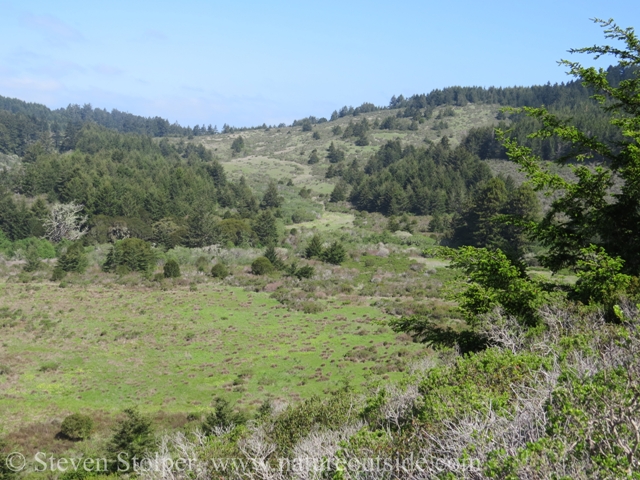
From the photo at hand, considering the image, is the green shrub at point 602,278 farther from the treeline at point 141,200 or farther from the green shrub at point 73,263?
the treeline at point 141,200

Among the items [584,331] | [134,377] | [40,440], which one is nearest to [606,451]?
[584,331]

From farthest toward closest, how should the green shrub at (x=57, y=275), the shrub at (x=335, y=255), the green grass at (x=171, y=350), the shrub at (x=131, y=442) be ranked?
the shrub at (x=335, y=255) < the green shrub at (x=57, y=275) < the green grass at (x=171, y=350) < the shrub at (x=131, y=442)

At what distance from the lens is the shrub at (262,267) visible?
41.8m

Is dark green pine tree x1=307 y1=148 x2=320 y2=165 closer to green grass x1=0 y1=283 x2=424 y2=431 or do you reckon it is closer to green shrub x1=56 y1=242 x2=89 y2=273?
green shrub x1=56 y1=242 x2=89 y2=273

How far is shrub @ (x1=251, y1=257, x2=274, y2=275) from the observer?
4175 centimetres

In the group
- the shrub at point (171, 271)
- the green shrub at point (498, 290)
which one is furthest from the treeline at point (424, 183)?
the green shrub at point (498, 290)

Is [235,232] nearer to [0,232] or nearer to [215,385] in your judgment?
[0,232]

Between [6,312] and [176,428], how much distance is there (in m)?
20.4

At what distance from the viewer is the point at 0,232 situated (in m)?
53.3

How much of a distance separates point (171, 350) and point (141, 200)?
43.1 meters

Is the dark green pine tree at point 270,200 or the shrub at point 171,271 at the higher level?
the dark green pine tree at point 270,200

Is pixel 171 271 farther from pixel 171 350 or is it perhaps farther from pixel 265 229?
pixel 265 229

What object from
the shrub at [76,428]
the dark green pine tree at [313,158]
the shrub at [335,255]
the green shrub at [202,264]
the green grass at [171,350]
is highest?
the dark green pine tree at [313,158]

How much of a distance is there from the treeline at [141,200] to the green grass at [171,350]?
21061 mm
